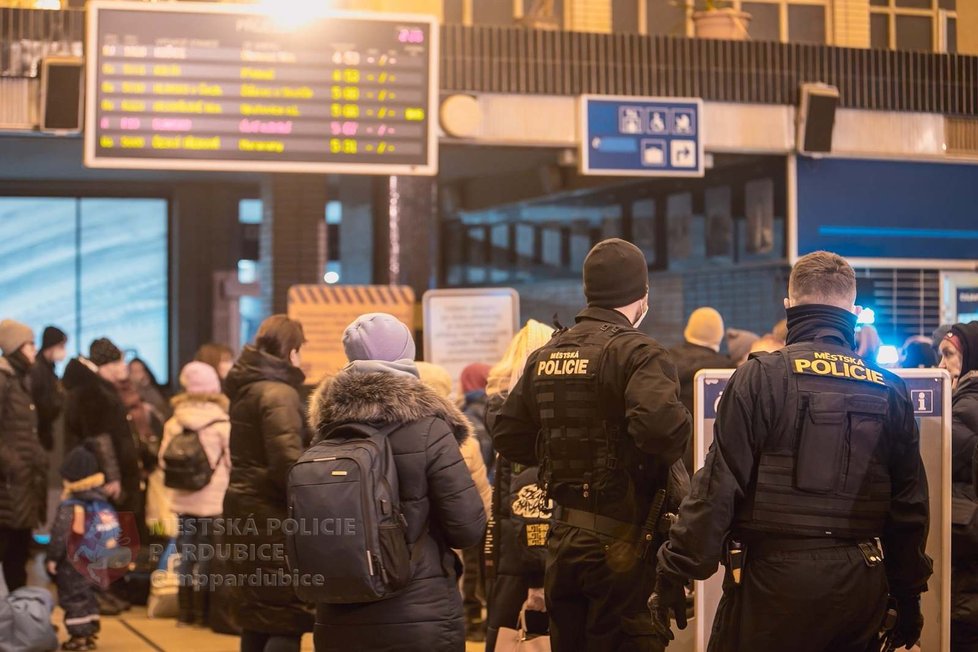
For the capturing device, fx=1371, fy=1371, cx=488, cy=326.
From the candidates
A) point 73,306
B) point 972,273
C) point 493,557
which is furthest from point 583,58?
point 73,306

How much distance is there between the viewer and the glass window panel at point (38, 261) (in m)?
17.1

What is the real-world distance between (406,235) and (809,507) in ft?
22.6

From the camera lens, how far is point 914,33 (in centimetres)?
1255

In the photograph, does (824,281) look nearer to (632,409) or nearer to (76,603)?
(632,409)

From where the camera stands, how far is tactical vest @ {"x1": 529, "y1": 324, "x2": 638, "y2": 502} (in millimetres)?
4613

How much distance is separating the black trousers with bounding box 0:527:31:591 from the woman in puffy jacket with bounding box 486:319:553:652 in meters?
4.22

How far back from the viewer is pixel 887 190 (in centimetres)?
1186

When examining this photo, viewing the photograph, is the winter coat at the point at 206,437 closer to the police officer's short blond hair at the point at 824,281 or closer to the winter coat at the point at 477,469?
the winter coat at the point at 477,469

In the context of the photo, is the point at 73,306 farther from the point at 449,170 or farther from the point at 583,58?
the point at 583,58

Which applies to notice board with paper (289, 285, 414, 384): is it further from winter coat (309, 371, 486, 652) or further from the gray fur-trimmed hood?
winter coat (309, 371, 486, 652)

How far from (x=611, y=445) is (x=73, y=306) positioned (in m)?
14.1

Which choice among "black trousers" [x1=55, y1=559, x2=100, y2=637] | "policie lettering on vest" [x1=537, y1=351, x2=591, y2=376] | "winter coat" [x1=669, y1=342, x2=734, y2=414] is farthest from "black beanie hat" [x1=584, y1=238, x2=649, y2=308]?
"black trousers" [x1=55, y1=559, x2=100, y2=637]

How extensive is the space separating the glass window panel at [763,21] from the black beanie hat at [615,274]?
775cm

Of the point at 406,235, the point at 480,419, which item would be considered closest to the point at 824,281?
the point at 480,419
